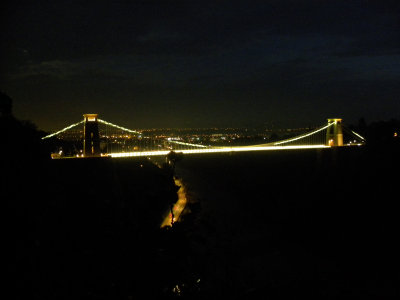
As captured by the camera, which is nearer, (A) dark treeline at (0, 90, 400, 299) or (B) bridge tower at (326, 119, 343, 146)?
(A) dark treeline at (0, 90, 400, 299)

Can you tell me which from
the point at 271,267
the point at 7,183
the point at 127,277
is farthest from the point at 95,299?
the point at 271,267

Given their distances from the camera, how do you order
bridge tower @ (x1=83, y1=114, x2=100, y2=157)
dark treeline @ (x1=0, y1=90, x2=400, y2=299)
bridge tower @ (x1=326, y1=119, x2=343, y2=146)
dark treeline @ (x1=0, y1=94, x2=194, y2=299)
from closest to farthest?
dark treeline @ (x1=0, y1=94, x2=194, y2=299) < dark treeline @ (x1=0, y1=90, x2=400, y2=299) < bridge tower @ (x1=83, y1=114, x2=100, y2=157) < bridge tower @ (x1=326, y1=119, x2=343, y2=146)

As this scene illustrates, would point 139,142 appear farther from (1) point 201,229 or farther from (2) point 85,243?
(2) point 85,243

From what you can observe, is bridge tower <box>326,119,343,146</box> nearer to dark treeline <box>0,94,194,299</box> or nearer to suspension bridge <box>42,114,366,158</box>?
suspension bridge <box>42,114,366,158</box>

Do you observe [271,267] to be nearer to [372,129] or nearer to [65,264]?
[65,264]

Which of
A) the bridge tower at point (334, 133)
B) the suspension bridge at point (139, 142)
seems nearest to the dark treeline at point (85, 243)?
the suspension bridge at point (139, 142)

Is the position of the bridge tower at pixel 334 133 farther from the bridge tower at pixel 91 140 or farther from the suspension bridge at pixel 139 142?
the bridge tower at pixel 91 140

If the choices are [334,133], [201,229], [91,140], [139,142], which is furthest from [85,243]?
[334,133]

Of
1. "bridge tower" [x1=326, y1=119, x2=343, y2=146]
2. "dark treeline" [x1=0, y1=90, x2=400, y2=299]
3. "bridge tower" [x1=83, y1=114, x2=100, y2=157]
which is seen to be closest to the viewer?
"dark treeline" [x1=0, y1=90, x2=400, y2=299]

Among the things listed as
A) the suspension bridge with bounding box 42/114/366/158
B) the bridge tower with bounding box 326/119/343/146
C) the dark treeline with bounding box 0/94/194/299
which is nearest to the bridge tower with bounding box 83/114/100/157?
the suspension bridge with bounding box 42/114/366/158

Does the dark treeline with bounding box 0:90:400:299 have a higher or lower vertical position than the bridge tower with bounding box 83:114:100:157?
lower
